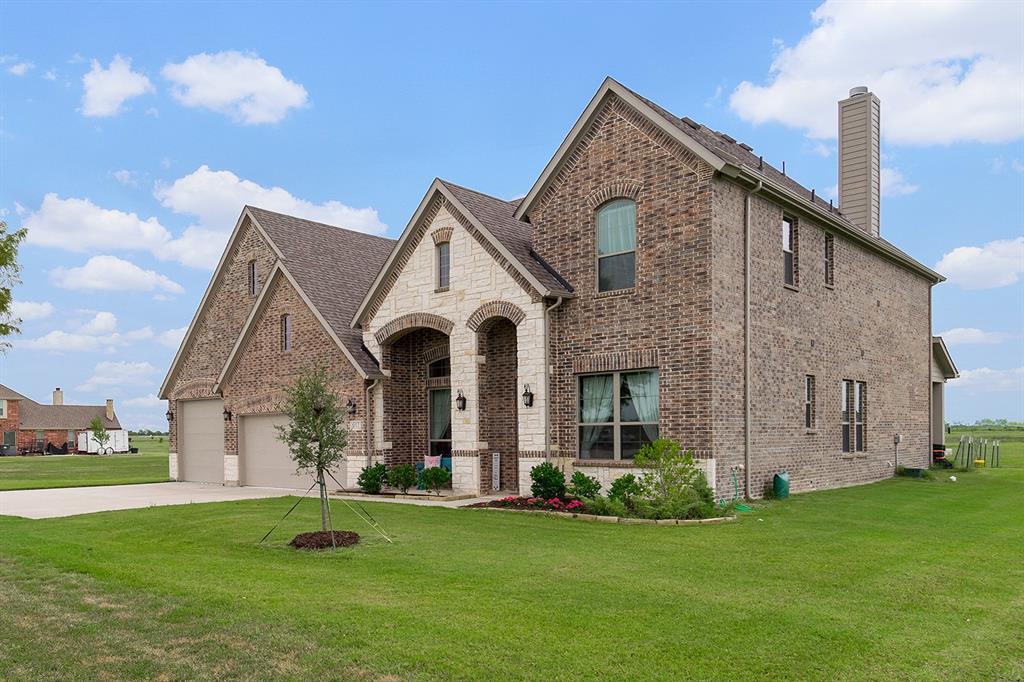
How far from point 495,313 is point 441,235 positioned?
2811mm

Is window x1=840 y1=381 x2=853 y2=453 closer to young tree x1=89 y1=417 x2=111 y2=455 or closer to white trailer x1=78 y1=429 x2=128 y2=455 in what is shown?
young tree x1=89 y1=417 x2=111 y2=455

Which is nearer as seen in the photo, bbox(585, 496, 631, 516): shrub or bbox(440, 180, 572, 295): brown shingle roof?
bbox(585, 496, 631, 516): shrub

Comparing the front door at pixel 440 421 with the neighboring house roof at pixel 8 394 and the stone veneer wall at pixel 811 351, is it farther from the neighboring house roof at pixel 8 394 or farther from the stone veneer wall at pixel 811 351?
the neighboring house roof at pixel 8 394

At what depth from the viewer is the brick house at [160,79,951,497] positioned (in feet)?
54.7

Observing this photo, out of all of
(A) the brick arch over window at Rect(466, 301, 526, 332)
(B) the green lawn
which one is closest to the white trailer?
(A) the brick arch over window at Rect(466, 301, 526, 332)

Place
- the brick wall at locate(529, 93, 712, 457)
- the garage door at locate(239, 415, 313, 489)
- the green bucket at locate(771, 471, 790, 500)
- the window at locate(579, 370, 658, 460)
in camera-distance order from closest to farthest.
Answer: the brick wall at locate(529, 93, 712, 457) < the window at locate(579, 370, 658, 460) < the green bucket at locate(771, 471, 790, 500) < the garage door at locate(239, 415, 313, 489)

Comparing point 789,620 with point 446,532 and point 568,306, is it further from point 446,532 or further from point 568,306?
point 568,306

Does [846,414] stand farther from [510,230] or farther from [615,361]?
[510,230]

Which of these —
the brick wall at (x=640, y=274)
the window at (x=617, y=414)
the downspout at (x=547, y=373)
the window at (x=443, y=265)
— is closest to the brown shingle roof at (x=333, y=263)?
the window at (x=443, y=265)

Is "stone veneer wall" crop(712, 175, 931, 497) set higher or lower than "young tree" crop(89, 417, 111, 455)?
higher

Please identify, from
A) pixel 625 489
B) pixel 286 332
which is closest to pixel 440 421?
pixel 286 332

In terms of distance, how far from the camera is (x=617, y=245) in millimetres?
17781

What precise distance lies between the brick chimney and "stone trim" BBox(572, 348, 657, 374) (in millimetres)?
13277

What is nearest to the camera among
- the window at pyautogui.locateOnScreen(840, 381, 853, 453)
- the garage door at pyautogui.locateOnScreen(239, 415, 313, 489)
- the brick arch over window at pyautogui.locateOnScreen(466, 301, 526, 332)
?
the brick arch over window at pyautogui.locateOnScreen(466, 301, 526, 332)
